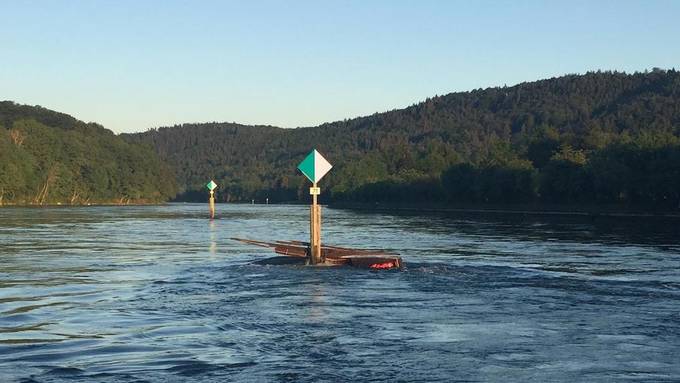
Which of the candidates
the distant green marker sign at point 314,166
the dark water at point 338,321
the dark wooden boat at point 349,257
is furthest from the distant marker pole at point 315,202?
the dark water at point 338,321

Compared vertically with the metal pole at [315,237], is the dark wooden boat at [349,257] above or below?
below

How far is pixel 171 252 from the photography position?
41000 mm

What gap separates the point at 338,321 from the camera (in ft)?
59.4

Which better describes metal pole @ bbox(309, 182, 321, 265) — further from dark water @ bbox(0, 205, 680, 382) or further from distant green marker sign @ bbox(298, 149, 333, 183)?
dark water @ bbox(0, 205, 680, 382)

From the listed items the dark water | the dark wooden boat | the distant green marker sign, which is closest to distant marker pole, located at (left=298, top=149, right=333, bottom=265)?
the distant green marker sign

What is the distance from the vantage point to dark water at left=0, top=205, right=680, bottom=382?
13.1m

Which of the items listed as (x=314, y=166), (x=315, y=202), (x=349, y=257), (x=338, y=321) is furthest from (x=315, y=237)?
(x=338, y=321)

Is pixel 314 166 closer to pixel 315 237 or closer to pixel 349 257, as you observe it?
pixel 315 237

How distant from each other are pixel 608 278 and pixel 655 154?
341ft

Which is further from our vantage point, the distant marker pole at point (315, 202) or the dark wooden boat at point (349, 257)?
the distant marker pole at point (315, 202)

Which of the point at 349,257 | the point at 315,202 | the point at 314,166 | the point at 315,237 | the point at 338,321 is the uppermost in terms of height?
the point at 314,166

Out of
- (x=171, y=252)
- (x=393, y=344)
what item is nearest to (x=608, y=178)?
(x=171, y=252)

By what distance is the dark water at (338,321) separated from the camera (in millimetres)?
13109

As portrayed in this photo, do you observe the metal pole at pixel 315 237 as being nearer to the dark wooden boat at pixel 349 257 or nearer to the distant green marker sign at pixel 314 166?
the dark wooden boat at pixel 349 257
